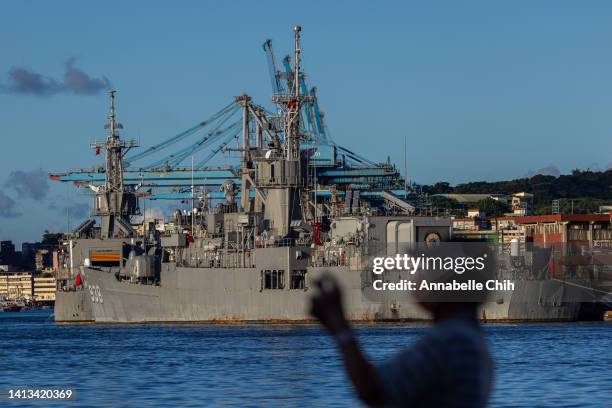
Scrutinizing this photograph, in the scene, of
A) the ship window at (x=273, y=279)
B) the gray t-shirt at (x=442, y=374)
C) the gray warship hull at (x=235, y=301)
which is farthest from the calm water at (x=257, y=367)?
the gray t-shirt at (x=442, y=374)

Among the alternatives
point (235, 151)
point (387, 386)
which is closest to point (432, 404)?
point (387, 386)

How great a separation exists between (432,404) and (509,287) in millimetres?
70709

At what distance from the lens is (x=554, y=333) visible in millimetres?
60656

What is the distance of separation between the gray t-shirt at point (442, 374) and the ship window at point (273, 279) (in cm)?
7924

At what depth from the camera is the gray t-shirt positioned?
709 centimetres

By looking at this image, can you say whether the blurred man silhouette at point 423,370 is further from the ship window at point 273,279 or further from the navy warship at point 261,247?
the ship window at point 273,279

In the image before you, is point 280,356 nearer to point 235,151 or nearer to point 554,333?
point 554,333

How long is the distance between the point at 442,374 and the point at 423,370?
10 centimetres

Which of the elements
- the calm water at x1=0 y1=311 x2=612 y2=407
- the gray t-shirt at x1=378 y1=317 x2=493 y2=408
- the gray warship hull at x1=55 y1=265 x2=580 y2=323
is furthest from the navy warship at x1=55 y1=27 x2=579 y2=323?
the gray t-shirt at x1=378 y1=317 x2=493 y2=408

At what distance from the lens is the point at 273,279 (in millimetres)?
86750

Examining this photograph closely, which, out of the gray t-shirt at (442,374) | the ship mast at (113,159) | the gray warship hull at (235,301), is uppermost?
the ship mast at (113,159)

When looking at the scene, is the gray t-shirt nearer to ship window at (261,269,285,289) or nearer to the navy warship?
the navy warship

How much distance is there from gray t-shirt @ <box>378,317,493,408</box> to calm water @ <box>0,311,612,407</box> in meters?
19.8

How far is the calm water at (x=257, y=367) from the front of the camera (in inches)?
1158
